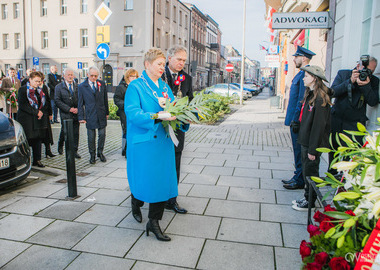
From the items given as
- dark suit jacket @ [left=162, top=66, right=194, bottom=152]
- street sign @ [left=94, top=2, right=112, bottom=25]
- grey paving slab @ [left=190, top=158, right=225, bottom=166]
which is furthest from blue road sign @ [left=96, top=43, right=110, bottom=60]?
dark suit jacket @ [left=162, top=66, right=194, bottom=152]

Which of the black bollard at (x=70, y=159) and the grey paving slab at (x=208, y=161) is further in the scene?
the grey paving slab at (x=208, y=161)

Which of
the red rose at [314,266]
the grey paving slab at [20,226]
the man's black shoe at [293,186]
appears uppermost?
the red rose at [314,266]

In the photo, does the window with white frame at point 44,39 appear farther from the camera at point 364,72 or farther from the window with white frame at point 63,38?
the camera at point 364,72

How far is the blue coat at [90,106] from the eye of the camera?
666 centimetres

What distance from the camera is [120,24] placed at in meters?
32.8

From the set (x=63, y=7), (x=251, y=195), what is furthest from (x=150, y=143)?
(x=63, y=7)

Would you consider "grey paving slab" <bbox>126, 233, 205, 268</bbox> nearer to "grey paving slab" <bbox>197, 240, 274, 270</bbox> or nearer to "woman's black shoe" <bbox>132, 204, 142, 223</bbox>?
"grey paving slab" <bbox>197, 240, 274, 270</bbox>

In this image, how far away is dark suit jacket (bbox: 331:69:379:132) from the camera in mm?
4520

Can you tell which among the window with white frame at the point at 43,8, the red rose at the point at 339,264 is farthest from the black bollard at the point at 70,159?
the window with white frame at the point at 43,8

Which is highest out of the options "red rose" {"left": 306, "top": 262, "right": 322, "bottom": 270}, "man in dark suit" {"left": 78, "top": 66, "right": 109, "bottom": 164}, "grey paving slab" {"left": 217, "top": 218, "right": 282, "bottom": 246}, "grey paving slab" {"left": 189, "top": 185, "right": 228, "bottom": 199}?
"man in dark suit" {"left": 78, "top": 66, "right": 109, "bottom": 164}

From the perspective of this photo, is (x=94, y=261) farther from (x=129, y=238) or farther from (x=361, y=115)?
(x=361, y=115)

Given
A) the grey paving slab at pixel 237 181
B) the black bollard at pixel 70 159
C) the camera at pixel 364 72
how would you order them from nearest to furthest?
the camera at pixel 364 72 → the black bollard at pixel 70 159 → the grey paving slab at pixel 237 181

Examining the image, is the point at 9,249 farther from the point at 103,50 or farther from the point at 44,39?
the point at 44,39

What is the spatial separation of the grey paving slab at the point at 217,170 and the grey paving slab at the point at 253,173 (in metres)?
0.13
